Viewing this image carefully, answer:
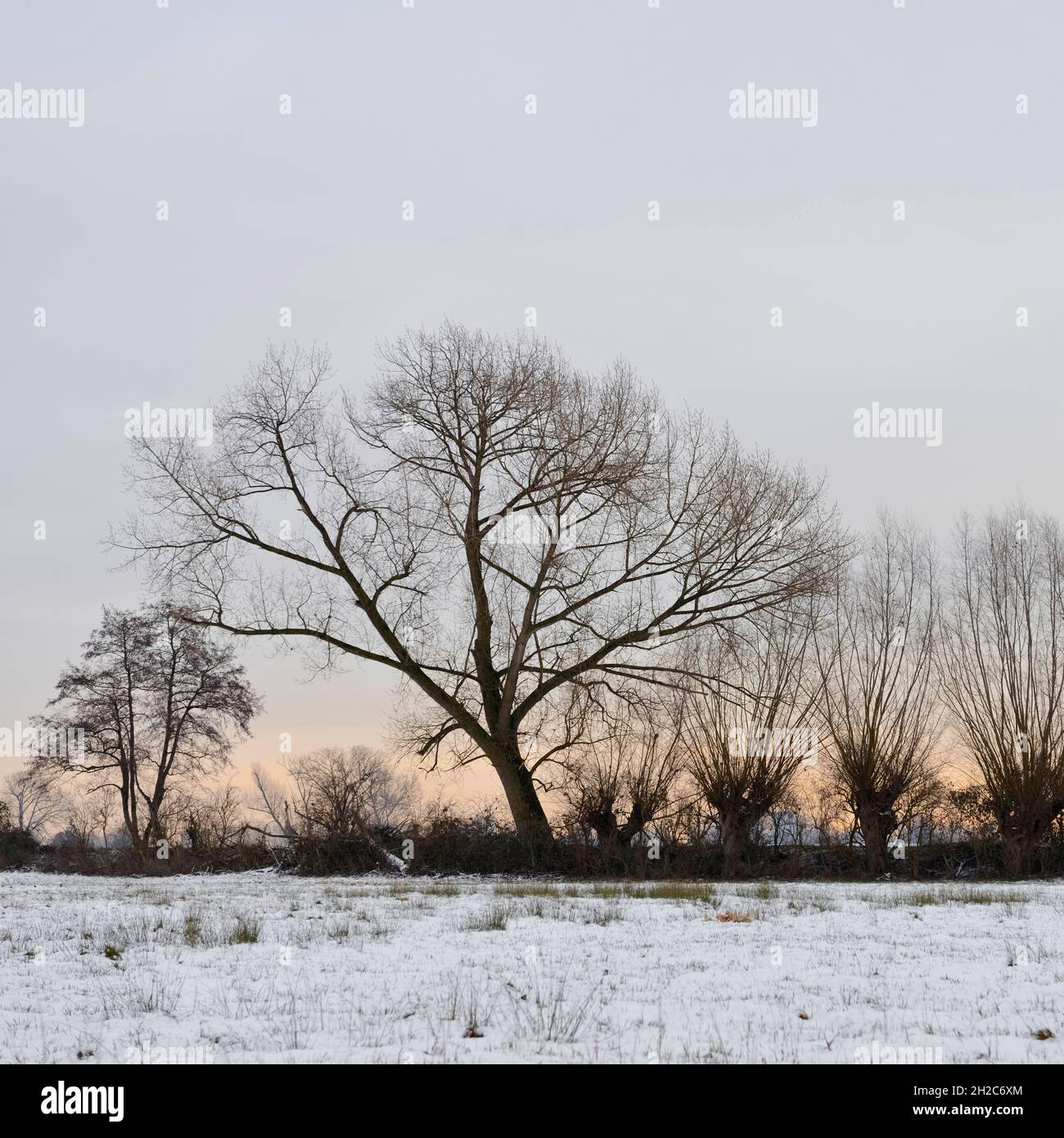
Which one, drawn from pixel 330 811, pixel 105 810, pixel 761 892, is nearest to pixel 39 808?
pixel 105 810

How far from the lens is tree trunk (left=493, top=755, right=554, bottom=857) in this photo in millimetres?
26281

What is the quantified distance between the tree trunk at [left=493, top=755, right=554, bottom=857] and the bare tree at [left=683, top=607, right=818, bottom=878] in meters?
4.24

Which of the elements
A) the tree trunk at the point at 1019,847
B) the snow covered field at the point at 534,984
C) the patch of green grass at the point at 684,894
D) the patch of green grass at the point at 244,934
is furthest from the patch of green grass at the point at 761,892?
the tree trunk at the point at 1019,847

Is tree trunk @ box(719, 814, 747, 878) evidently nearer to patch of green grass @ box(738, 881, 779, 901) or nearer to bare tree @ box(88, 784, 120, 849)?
patch of green grass @ box(738, 881, 779, 901)

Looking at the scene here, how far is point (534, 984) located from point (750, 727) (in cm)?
1945

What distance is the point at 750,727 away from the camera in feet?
84.7

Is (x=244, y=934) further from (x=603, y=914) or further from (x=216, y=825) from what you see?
(x=216, y=825)

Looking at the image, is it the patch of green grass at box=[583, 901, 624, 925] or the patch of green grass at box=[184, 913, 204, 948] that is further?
the patch of green grass at box=[583, 901, 624, 925]

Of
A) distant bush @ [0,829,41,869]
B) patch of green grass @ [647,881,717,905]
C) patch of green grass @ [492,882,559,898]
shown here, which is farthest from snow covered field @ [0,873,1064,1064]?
distant bush @ [0,829,41,869]

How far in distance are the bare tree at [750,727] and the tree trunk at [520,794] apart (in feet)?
13.9

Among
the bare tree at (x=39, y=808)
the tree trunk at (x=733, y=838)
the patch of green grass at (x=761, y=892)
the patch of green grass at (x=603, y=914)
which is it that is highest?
the patch of green grass at (x=603, y=914)

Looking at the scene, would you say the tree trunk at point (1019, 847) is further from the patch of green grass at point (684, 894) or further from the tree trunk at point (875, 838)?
the patch of green grass at point (684, 894)

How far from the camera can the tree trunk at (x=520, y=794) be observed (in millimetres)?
26281
